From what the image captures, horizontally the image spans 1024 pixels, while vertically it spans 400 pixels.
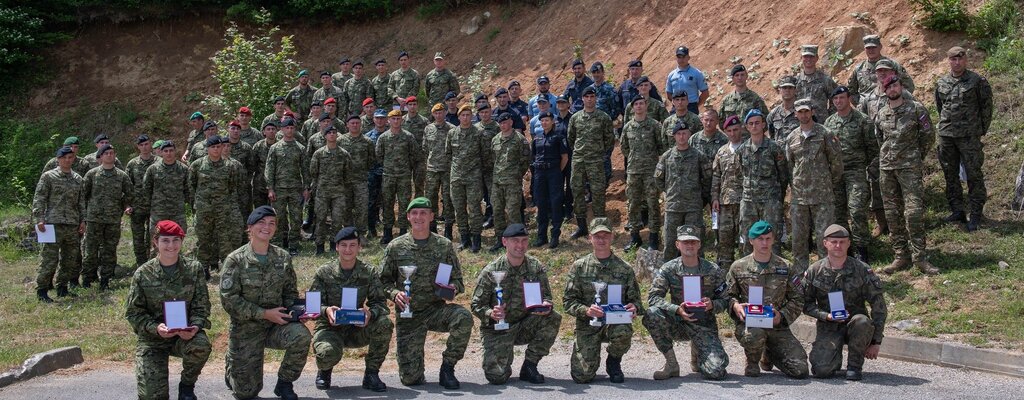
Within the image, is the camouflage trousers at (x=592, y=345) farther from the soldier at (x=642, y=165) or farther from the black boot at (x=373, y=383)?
the soldier at (x=642, y=165)

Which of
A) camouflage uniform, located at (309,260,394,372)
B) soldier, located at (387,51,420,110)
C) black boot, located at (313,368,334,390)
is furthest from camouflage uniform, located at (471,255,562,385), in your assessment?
soldier, located at (387,51,420,110)

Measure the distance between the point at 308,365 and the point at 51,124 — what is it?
16.8 metres

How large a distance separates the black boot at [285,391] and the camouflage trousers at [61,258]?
21.5 ft

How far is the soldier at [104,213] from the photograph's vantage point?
14758 millimetres

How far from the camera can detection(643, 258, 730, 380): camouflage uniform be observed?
31.6 ft

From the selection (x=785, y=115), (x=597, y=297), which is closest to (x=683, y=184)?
(x=785, y=115)

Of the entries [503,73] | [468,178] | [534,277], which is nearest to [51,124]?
[503,73]

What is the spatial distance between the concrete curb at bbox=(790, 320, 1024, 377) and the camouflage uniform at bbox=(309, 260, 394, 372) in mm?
5004

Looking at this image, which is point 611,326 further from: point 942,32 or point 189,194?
point 942,32

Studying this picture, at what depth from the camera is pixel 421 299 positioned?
9.92 meters

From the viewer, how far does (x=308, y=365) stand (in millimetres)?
10852

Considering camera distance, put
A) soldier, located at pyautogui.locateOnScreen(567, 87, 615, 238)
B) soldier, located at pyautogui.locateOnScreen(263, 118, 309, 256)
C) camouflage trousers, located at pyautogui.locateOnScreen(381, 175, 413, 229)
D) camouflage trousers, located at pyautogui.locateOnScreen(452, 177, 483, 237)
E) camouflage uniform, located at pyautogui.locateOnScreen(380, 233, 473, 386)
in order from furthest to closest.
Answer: camouflage trousers, located at pyautogui.locateOnScreen(381, 175, 413, 229) < soldier, located at pyautogui.locateOnScreen(263, 118, 309, 256) < camouflage trousers, located at pyautogui.locateOnScreen(452, 177, 483, 237) < soldier, located at pyautogui.locateOnScreen(567, 87, 615, 238) < camouflage uniform, located at pyautogui.locateOnScreen(380, 233, 473, 386)

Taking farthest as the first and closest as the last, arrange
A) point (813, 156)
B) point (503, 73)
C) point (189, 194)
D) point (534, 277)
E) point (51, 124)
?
point (51, 124) → point (503, 73) → point (189, 194) → point (813, 156) → point (534, 277)

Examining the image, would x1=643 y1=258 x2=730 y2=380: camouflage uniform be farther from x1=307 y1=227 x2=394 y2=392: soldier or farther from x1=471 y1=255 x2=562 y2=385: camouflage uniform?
x1=307 y1=227 x2=394 y2=392: soldier
